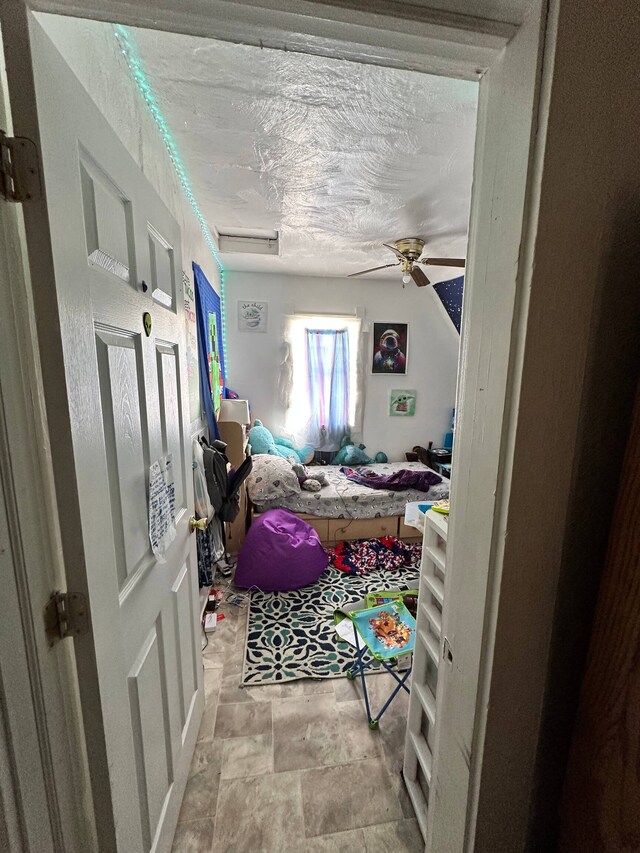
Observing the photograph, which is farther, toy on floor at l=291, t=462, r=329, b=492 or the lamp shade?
toy on floor at l=291, t=462, r=329, b=492

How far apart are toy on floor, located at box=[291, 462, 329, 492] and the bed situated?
2.0 inches

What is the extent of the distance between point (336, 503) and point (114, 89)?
9.25 ft

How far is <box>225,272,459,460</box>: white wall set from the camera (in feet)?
12.7

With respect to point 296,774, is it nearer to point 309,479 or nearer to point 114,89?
point 309,479

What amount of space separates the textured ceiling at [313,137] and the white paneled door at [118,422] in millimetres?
563

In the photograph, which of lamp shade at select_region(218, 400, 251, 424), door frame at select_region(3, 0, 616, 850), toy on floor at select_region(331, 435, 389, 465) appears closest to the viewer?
door frame at select_region(3, 0, 616, 850)

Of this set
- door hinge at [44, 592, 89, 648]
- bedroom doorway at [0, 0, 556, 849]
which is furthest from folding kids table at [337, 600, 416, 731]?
door hinge at [44, 592, 89, 648]

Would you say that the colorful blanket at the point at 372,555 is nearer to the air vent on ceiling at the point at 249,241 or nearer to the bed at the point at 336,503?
the bed at the point at 336,503

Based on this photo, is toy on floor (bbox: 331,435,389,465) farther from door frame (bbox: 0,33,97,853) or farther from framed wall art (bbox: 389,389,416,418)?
door frame (bbox: 0,33,97,853)

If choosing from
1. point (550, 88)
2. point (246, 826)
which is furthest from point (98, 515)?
point (246, 826)

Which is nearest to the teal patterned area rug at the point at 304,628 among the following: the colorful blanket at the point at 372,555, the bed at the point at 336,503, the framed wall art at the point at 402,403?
the colorful blanket at the point at 372,555

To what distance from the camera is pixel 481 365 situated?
2.04ft

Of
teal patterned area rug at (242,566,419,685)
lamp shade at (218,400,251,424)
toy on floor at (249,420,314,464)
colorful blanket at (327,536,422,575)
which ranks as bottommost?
teal patterned area rug at (242,566,419,685)

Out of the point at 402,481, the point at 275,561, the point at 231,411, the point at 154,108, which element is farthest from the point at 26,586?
the point at 402,481
